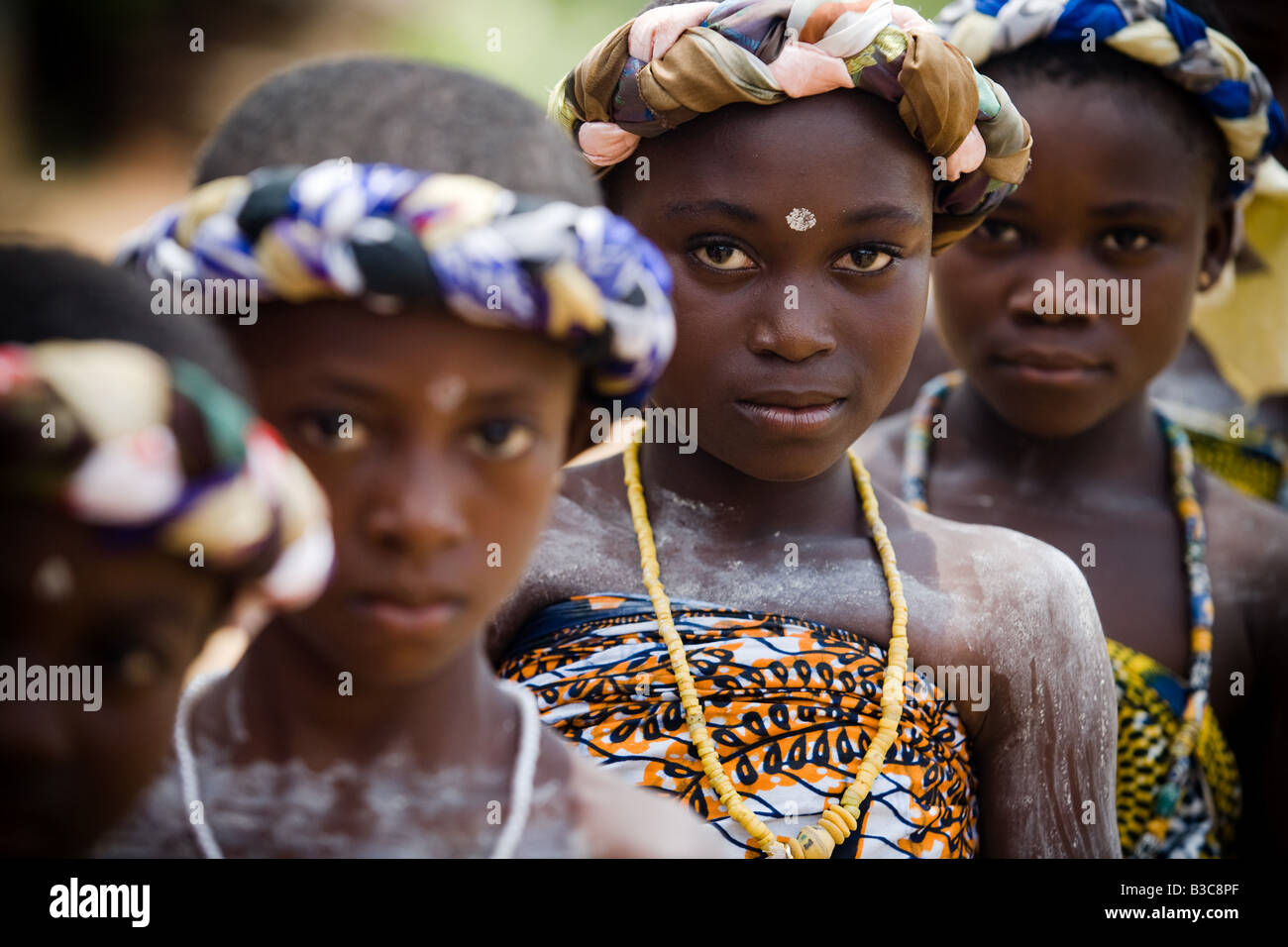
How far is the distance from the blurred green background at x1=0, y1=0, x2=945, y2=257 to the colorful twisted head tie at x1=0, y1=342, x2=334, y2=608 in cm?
1004

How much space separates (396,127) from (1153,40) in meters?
2.03

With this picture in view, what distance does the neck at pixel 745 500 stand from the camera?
2.49 metres

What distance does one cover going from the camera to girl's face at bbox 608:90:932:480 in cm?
223

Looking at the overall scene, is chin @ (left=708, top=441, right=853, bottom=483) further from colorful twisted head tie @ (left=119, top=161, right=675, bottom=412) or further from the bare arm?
colorful twisted head tie @ (left=119, top=161, right=675, bottom=412)

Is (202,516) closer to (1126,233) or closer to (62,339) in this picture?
(62,339)

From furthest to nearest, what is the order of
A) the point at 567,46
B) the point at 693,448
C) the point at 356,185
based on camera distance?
the point at 567,46
the point at 693,448
the point at 356,185

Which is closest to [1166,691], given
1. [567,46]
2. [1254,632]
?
[1254,632]

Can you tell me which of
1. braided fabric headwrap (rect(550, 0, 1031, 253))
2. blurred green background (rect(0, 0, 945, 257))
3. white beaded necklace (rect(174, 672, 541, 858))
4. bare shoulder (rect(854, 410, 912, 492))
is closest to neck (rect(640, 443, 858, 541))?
braided fabric headwrap (rect(550, 0, 1031, 253))

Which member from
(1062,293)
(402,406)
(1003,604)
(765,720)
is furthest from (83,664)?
(1062,293)

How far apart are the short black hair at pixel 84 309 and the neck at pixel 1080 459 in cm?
240

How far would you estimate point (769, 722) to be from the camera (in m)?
2.24

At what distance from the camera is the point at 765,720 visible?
2.25 m

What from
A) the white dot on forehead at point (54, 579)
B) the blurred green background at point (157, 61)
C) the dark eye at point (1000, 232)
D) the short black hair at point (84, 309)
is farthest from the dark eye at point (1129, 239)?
the blurred green background at point (157, 61)
